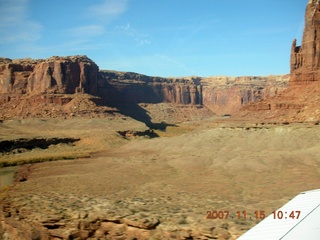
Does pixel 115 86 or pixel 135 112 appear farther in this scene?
pixel 115 86

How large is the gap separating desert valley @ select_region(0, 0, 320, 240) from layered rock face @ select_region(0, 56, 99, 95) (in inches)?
10.5

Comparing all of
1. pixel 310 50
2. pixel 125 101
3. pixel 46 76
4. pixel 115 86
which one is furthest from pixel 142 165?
pixel 115 86

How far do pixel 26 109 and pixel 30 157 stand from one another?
4509 cm

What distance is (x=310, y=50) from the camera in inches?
2215

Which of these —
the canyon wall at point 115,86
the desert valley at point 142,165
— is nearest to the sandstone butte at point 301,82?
the desert valley at point 142,165

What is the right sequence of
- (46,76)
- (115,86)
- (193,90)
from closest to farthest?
(46,76)
(115,86)
(193,90)

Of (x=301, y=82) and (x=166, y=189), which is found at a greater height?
(x=301, y=82)

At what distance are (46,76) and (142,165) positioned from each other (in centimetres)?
6388

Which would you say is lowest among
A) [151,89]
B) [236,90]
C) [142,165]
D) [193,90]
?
[142,165]

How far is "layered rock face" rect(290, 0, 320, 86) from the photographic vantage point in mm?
55219

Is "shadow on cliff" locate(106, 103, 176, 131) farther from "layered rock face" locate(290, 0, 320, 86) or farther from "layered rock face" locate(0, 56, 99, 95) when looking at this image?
"layered rock face" locate(290, 0, 320, 86)

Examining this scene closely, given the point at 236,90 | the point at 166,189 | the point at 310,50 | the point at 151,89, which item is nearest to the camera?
the point at 166,189

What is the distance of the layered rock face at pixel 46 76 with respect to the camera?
8262cm

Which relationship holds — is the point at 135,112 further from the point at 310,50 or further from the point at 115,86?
the point at 310,50
